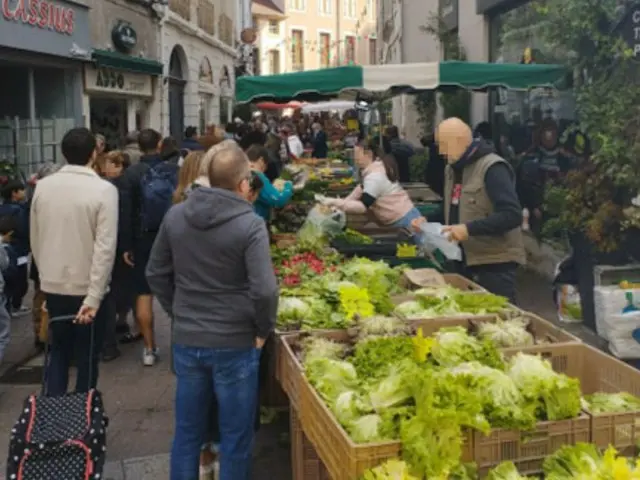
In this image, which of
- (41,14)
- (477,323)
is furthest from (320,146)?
(477,323)

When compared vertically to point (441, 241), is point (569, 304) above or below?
below

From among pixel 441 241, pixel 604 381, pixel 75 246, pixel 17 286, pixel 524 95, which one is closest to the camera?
pixel 604 381

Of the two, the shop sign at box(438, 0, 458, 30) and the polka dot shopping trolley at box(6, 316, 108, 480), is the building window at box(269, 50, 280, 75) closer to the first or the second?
the shop sign at box(438, 0, 458, 30)

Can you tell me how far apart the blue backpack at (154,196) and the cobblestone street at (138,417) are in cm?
126

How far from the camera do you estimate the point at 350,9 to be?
2606 inches

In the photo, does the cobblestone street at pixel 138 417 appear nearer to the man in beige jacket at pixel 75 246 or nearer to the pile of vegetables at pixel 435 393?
the man in beige jacket at pixel 75 246

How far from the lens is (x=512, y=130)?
41.5ft

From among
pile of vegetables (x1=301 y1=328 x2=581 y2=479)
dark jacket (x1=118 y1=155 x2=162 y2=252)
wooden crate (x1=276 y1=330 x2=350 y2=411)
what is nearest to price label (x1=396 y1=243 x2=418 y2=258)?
dark jacket (x1=118 y1=155 x2=162 y2=252)

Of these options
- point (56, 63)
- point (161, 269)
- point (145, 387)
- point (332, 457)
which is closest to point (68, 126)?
point (56, 63)

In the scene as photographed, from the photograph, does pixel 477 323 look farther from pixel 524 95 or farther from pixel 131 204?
pixel 524 95

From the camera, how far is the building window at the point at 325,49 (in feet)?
202

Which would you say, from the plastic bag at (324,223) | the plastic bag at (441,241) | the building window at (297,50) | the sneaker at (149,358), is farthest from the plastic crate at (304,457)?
the building window at (297,50)

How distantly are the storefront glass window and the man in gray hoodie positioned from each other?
684 cm

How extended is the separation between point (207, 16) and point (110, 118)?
10.1 metres
